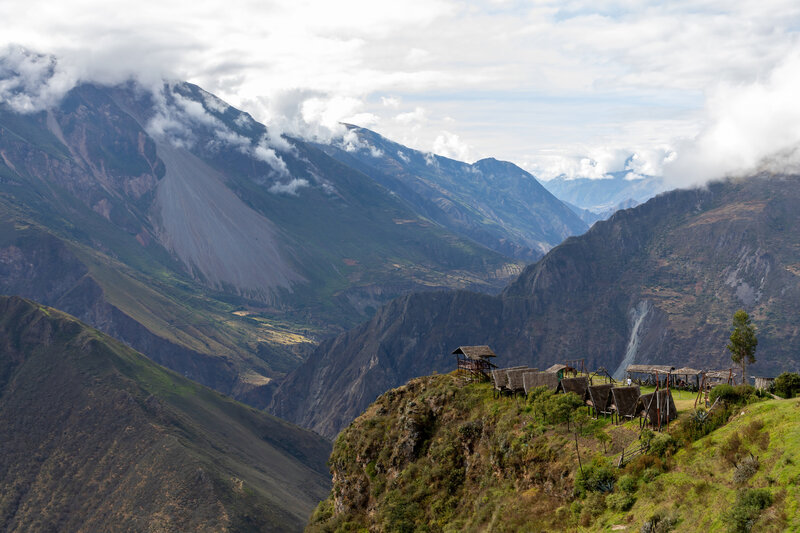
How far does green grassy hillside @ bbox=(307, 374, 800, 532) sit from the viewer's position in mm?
38938

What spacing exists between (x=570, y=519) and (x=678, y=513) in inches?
381

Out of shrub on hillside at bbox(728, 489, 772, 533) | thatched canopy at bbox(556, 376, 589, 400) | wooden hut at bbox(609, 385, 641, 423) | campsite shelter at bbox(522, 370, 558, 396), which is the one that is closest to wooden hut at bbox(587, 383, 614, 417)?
wooden hut at bbox(609, 385, 641, 423)

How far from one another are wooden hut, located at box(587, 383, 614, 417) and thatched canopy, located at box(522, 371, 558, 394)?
7983 mm

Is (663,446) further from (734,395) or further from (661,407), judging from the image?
(734,395)

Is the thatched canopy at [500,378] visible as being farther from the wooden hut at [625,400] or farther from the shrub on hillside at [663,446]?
the shrub on hillside at [663,446]

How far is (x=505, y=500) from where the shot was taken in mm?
56000

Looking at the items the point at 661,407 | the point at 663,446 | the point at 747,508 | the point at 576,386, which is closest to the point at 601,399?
the point at 576,386

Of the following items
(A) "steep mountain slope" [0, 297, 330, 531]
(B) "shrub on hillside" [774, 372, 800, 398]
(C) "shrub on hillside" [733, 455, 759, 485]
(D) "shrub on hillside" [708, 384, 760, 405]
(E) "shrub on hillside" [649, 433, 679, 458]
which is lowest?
(A) "steep mountain slope" [0, 297, 330, 531]

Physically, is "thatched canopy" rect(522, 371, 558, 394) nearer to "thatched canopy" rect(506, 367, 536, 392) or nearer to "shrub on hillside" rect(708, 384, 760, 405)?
"thatched canopy" rect(506, 367, 536, 392)

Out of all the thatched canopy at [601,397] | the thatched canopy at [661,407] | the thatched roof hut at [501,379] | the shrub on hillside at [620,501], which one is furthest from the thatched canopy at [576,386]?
the shrub on hillside at [620,501]

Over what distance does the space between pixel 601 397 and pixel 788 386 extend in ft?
49.0

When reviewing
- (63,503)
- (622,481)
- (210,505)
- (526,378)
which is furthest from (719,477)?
(63,503)

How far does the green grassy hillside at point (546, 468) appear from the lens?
38.9 metres

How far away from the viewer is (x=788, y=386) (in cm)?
5481
